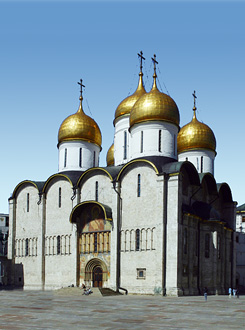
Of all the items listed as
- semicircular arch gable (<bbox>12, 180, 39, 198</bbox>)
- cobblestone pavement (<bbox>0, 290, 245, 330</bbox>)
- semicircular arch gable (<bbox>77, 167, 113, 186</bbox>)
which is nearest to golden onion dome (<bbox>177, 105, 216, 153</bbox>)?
semicircular arch gable (<bbox>77, 167, 113, 186</bbox>)

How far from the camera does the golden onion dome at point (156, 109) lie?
108 feet

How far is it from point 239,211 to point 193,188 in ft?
Result: 64.7

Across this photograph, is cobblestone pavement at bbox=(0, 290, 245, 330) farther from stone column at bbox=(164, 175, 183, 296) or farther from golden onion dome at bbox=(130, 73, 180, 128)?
golden onion dome at bbox=(130, 73, 180, 128)

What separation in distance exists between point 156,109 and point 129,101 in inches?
254

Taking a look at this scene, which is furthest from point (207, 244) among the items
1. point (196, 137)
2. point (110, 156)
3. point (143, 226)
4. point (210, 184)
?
point (110, 156)

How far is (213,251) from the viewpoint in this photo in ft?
105

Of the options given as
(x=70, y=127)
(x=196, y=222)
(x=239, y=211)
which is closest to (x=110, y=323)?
(x=196, y=222)

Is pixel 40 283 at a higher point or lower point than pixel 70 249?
lower

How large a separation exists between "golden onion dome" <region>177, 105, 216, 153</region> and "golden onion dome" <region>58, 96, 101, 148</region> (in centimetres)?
732

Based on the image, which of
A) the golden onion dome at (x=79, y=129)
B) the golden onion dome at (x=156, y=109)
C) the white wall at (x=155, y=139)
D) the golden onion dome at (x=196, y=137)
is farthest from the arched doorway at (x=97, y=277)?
the golden onion dome at (x=196, y=137)

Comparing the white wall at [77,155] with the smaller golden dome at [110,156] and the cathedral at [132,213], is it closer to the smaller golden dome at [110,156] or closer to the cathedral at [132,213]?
the cathedral at [132,213]

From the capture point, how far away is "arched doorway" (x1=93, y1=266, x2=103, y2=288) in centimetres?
3272

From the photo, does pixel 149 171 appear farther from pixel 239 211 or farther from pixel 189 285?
pixel 239 211

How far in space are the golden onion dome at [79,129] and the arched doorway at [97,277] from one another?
1106 cm
